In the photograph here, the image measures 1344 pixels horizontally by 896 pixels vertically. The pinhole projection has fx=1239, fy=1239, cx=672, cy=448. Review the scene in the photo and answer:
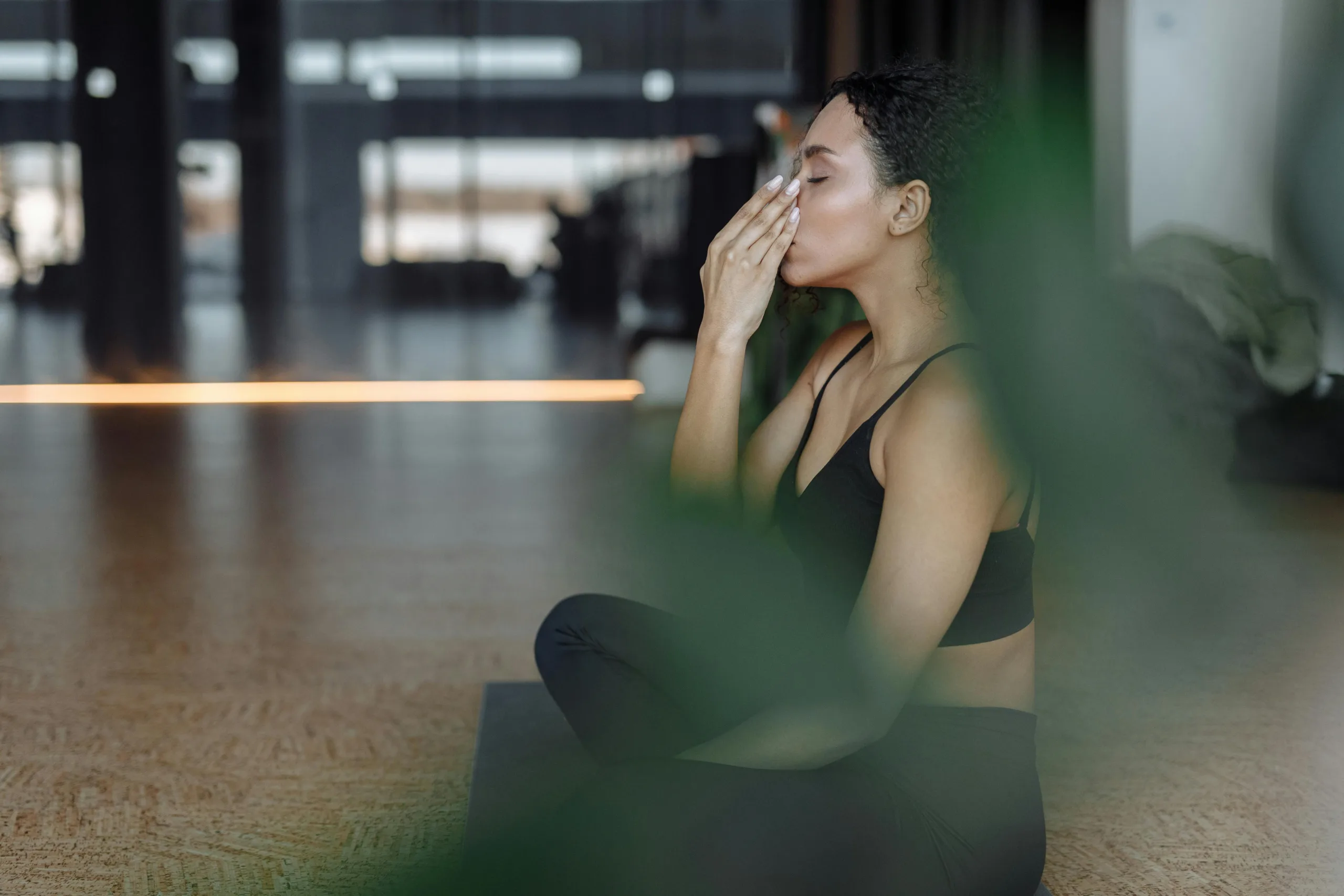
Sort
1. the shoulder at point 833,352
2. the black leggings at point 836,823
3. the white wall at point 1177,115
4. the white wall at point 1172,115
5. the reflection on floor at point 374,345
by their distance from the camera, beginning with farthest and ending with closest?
the reflection on floor at point 374,345 < the white wall at point 1172,115 < the white wall at point 1177,115 < the shoulder at point 833,352 < the black leggings at point 836,823

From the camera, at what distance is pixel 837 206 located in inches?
54.4

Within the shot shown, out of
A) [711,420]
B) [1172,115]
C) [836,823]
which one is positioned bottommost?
[836,823]

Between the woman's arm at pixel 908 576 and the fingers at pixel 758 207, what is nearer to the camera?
the woman's arm at pixel 908 576

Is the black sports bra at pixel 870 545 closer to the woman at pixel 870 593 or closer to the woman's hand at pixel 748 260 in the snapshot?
the woman at pixel 870 593

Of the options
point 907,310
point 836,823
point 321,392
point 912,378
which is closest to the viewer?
point 836,823

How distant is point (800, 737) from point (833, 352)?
597mm

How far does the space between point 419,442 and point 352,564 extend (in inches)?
92.5

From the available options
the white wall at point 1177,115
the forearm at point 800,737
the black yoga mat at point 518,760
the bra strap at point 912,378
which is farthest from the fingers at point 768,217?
the white wall at point 1177,115

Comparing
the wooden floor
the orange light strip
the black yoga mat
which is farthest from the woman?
the orange light strip

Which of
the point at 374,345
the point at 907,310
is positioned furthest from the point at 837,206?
the point at 374,345

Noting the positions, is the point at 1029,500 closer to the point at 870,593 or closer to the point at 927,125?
the point at 870,593

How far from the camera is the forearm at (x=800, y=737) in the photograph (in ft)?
4.08

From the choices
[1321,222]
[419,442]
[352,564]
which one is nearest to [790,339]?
[419,442]

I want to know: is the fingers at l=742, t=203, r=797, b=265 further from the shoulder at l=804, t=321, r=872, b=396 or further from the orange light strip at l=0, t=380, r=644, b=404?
the orange light strip at l=0, t=380, r=644, b=404
